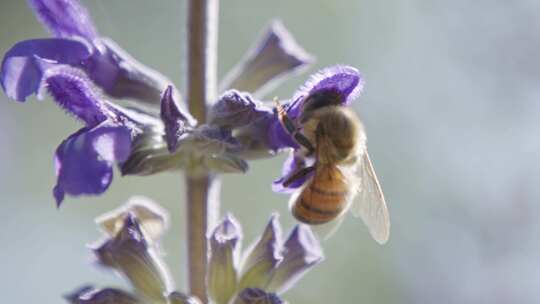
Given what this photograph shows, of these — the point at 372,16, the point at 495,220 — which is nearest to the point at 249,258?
the point at 495,220

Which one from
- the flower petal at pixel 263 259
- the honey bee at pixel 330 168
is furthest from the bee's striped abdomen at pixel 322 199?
the flower petal at pixel 263 259

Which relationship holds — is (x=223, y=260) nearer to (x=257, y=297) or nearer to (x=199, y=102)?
(x=257, y=297)

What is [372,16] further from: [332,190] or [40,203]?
[332,190]

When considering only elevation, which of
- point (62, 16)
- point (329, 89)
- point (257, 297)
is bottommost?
point (257, 297)

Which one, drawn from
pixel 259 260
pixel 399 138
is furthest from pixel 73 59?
pixel 399 138

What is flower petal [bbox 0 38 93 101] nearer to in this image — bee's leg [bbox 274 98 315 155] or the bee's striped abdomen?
bee's leg [bbox 274 98 315 155]
